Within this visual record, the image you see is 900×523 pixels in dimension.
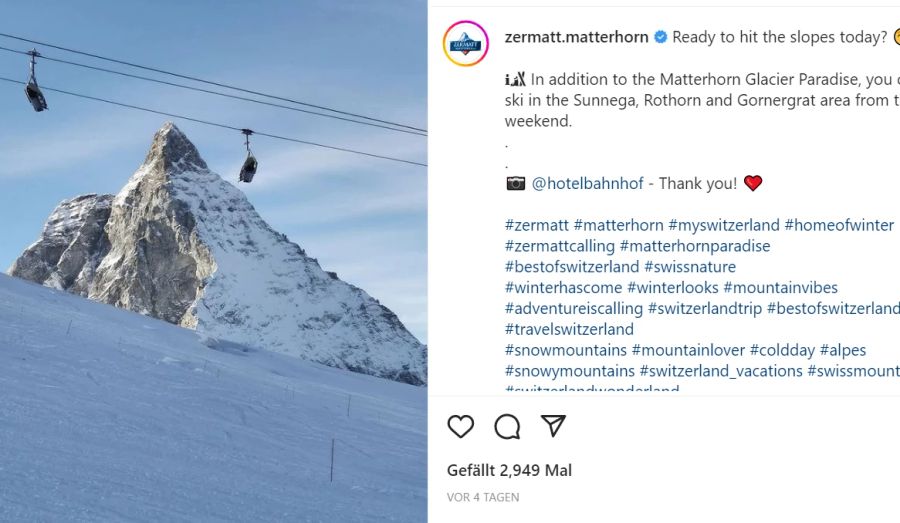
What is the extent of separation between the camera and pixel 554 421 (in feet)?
20.8

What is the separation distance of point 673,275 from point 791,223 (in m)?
0.88

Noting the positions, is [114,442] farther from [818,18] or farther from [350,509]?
[818,18]

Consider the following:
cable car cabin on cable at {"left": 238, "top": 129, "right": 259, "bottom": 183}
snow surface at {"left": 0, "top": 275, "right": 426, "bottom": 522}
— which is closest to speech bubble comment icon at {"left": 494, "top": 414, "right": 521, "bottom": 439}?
snow surface at {"left": 0, "top": 275, "right": 426, "bottom": 522}

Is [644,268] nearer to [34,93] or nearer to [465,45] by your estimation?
[465,45]

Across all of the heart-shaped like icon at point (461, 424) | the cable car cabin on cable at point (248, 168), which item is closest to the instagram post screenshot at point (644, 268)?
the heart-shaped like icon at point (461, 424)

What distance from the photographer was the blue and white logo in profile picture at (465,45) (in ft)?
21.4

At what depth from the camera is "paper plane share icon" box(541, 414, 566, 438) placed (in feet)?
20.7

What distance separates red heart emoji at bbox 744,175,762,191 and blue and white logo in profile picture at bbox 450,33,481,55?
2.12 m

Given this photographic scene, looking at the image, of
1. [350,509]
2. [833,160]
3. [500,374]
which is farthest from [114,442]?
[833,160]

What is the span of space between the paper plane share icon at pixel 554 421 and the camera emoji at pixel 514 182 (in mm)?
1611

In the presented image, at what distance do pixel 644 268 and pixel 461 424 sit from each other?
1.70 meters

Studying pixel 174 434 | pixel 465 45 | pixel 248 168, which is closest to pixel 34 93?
pixel 248 168

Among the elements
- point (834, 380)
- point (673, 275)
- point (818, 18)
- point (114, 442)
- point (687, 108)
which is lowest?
point (114, 442)

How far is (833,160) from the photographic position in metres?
6.29
